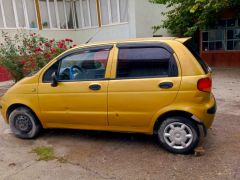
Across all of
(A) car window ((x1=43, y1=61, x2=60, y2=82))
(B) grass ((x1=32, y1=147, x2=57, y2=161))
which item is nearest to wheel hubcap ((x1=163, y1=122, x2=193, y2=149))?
(B) grass ((x1=32, y1=147, x2=57, y2=161))

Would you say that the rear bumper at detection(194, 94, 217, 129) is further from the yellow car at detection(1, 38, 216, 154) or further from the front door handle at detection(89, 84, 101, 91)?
Answer: the front door handle at detection(89, 84, 101, 91)

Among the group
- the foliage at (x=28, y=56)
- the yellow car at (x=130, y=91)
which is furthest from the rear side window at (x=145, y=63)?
the foliage at (x=28, y=56)

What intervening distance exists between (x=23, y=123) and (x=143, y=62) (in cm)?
258

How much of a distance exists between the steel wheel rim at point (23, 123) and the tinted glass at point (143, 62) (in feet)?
6.63

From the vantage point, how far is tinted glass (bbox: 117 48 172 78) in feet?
13.2

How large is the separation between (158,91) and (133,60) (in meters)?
0.64

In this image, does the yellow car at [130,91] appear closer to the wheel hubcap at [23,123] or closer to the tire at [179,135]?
the tire at [179,135]

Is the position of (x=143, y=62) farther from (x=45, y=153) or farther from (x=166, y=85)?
(x=45, y=153)

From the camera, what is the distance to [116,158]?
13.4 feet

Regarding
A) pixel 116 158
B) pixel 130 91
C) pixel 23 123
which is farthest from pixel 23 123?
pixel 130 91

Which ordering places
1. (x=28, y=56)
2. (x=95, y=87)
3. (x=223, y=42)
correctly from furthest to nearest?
(x=223, y=42) → (x=28, y=56) → (x=95, y=87)

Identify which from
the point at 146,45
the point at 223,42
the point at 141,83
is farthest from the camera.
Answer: the point at 223,42

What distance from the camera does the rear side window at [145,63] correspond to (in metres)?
4.00

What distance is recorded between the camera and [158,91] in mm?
3975
